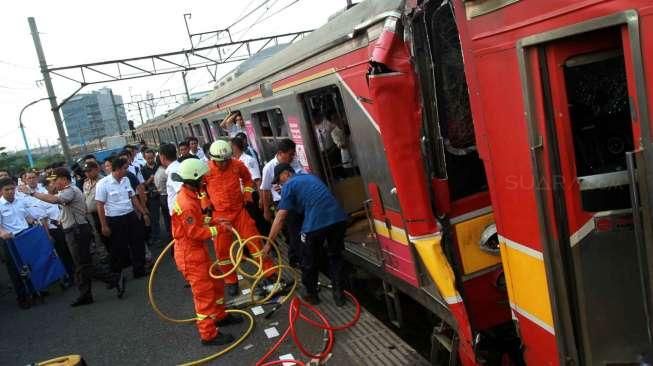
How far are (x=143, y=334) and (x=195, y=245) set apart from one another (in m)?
1.50

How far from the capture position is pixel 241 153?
6645mm

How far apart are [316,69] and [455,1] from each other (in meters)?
2.12

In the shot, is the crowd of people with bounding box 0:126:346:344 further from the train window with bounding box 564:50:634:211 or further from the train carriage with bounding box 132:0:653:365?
the train window with bounding box 564:50:634:211

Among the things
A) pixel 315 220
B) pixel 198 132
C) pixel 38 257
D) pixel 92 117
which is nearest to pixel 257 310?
pixel 315 220

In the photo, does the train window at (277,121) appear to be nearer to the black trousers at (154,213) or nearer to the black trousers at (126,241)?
the black trousers at (126,241)

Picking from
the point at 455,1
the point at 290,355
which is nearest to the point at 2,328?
the point at 290,355

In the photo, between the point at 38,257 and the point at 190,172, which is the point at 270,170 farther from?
the point at 38,257

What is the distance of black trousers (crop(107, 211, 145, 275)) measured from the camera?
6855 millimetres

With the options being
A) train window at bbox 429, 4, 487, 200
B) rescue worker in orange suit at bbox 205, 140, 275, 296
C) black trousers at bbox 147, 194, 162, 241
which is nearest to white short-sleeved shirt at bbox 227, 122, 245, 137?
black trousers at bbox 147, 194, 162, 241

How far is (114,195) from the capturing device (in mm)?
6707

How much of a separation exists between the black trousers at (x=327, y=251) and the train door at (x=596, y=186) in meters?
2.93

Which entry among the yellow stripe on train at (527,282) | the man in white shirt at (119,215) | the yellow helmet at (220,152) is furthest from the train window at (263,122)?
the yellow stripe on train at (527,282)

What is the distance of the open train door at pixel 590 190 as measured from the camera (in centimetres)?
192

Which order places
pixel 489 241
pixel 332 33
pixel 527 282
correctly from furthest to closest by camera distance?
1. pixel 332 33
2. pixel 489 241
3. pixel 527 282
